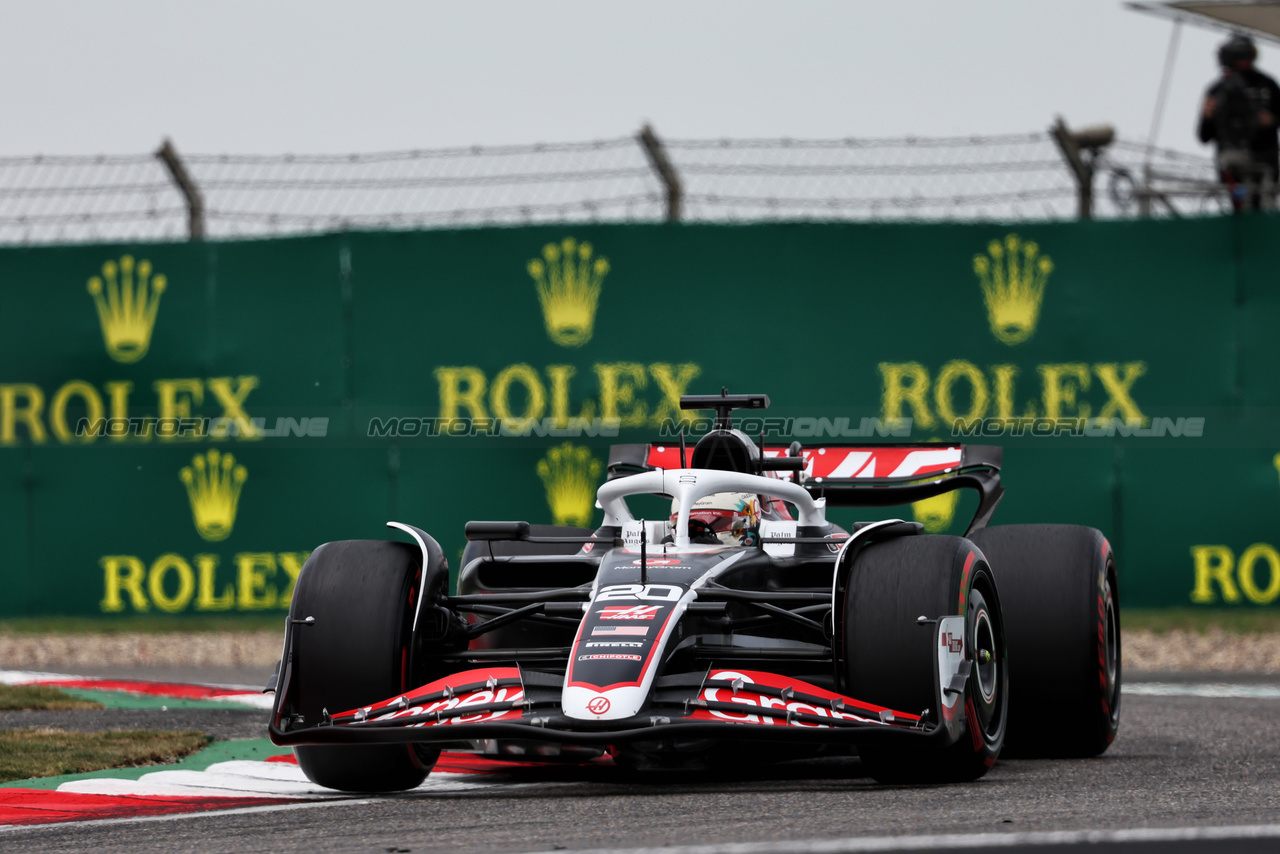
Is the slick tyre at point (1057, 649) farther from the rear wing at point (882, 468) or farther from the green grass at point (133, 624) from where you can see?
the green grass at point (133, 624)

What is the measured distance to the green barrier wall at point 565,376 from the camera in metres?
11.3

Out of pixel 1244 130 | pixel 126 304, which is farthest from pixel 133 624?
pixel 1244 130

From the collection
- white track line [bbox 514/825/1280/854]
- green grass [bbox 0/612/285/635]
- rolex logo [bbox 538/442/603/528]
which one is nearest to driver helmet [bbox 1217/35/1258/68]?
rolex logo [bbox 538/442/603/528]

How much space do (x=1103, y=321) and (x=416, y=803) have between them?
23.1 feet

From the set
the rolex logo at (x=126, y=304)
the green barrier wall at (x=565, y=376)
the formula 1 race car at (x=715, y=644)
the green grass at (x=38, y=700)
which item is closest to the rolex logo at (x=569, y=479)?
the green barrier wall at (x=565, y=376)

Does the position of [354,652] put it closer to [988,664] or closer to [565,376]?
[988,664]

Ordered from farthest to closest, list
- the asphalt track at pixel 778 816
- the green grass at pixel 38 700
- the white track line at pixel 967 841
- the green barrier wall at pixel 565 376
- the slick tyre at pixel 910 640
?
the green barrier wall at pixel 565 376 < the green grass at pixel 38 700 < the slick tyre at pixel 910 640 < the asphalt track at pixel 778 816 < the white track line at pixel 967 841

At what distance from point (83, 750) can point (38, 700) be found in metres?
2.20

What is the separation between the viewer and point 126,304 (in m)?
12.0

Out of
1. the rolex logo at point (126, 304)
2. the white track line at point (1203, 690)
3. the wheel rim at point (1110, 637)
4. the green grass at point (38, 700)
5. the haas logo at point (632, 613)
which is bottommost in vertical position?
the white track line at point (1203, 690)

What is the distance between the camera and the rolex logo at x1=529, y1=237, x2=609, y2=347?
11.7m

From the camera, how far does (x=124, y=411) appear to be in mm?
11852

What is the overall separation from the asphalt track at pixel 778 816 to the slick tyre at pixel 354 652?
19 centimetres

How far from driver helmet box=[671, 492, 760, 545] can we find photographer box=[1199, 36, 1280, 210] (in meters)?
6.01
